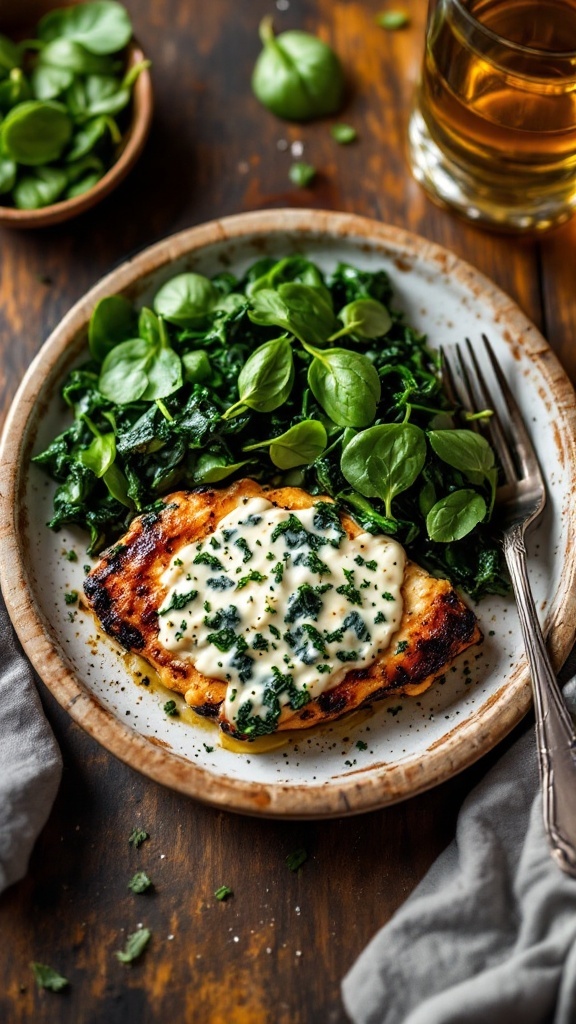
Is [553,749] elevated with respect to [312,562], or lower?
lower

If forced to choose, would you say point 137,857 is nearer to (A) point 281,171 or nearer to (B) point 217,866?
(B) point 217,866

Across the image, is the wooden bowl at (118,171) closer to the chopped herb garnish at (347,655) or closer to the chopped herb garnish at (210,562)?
the chopped herb garnish at (210,562)

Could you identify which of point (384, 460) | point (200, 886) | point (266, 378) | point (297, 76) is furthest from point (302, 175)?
point (200, 886)

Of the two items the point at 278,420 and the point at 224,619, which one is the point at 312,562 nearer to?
the point at 224,619

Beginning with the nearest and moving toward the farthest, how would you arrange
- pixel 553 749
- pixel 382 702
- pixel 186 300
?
pixel 553 749, pixel 382 702, pixel 186 300

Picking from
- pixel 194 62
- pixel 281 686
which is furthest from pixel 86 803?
pixel 194 62

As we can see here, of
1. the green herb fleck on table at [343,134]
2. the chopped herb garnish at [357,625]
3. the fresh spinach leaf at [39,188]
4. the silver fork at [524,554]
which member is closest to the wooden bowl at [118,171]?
the fresh spinach leaf at [39,188]

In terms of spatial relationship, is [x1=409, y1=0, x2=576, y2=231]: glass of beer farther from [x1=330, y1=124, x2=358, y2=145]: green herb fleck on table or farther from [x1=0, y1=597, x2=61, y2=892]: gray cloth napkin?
[x1=0, y1=597, x2=61, y2=892]: gray cloth napkin
